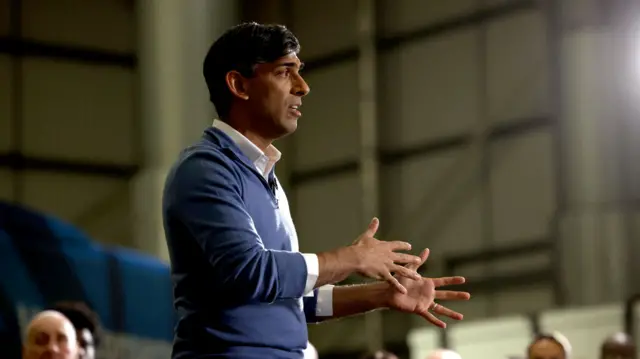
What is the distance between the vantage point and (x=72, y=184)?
35.9 feet

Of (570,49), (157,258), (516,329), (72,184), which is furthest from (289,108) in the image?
(72,184)

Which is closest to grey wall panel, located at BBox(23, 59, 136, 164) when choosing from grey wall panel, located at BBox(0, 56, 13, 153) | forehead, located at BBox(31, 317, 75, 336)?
grey wall panel, located at BBox(0, 56, 13, 153)

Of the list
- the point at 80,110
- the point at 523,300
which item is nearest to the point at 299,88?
the point at 523,300

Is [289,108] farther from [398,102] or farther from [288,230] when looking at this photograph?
[398,102]

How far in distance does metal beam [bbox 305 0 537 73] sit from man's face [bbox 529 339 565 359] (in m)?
4.51

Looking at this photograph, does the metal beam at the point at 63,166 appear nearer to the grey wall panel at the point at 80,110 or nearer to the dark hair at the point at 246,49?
the grey wall panel at the point at 80,110

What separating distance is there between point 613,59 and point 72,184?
5.40m

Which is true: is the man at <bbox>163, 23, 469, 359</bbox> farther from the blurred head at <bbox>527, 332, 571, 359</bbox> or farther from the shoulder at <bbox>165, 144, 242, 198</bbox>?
the blurred head at <bbox>527, 332, 571, 359</bbox>

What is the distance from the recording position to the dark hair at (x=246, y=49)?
78.6 inches

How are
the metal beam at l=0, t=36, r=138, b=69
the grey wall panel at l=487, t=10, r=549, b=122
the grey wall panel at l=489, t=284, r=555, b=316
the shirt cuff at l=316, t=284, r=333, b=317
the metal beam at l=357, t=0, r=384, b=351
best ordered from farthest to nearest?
1. the metal beam at l=0, t=36, r=138, b=69
2. the metal beam at l=357, t=0, r=384, b=351
3. the grey wall panel at l=487, t=10, r=549, b=122
4. the grey wall panel at l=489, t=284, r=555, b=316
5. the shirt cuff at l=316, t=284, r=333, b=317

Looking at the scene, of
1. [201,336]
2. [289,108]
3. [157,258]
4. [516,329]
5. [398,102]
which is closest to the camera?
[201,336]

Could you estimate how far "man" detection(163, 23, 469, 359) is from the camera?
1.85 meters

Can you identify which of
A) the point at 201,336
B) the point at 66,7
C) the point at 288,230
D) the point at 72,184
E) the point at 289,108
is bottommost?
the point at 201,336

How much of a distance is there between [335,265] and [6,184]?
9182mm
